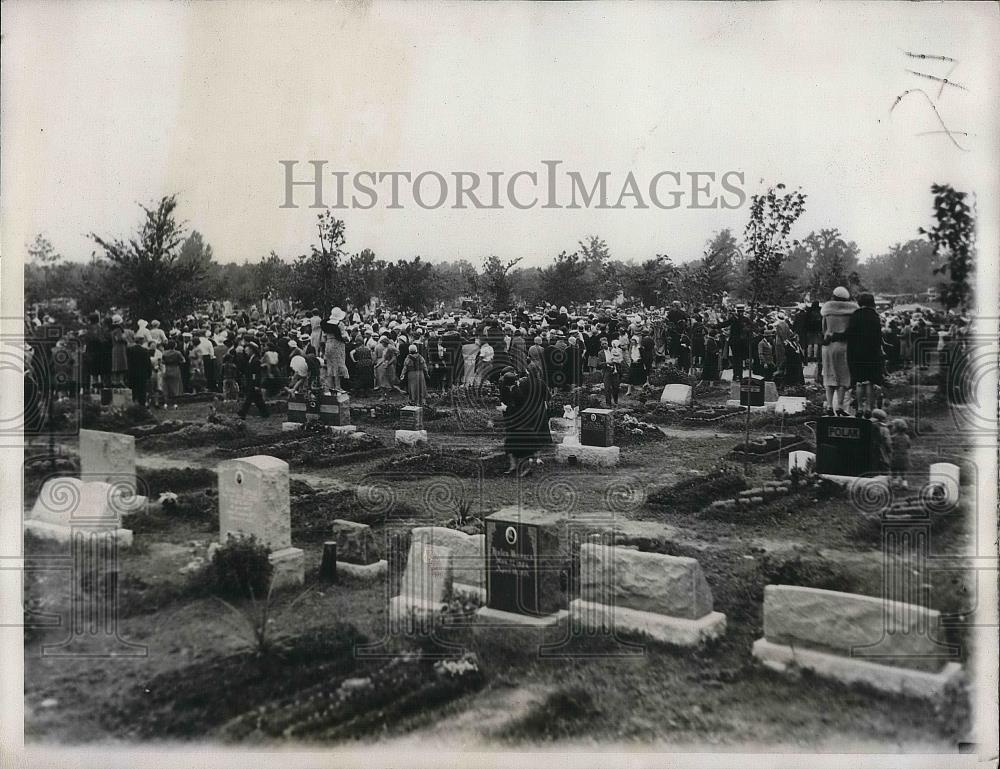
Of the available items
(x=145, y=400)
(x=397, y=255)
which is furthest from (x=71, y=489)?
(x=397, y=255)

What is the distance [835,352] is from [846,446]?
31.1 inches

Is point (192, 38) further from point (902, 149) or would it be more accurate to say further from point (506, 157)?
point (902, 149)

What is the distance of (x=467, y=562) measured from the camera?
677 centimetres

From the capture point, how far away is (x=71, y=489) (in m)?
7.09

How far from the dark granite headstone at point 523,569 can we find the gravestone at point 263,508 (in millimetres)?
1643

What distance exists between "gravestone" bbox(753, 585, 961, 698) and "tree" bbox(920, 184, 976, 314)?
2.51 m

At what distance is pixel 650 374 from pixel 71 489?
16.4ft

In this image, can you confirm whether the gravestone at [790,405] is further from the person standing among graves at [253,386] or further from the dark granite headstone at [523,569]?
the person standing among graves at [253,386]

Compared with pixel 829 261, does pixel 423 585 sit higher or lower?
lower

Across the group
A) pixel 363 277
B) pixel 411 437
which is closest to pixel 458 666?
pixel 411 437

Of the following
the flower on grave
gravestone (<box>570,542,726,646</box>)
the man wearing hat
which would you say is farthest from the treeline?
the flower on grave

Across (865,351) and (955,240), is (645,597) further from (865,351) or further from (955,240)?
(955,240)

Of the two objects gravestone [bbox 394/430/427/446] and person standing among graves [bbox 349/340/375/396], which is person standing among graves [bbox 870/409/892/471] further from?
person standing among graves [bbox 349/340/375/396]

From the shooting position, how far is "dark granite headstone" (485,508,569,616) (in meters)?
6.56
